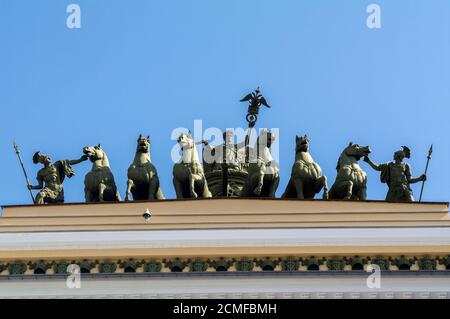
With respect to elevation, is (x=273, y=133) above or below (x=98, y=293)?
above

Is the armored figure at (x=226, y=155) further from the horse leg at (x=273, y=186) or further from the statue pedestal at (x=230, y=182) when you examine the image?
the horse leg at (x=273, y=186)

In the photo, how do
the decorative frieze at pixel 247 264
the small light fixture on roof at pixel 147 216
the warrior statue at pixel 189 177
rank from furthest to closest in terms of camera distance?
the warrior statue at pixel 189 177 → the small light fixture on roof at pixel 147 216 → the decorative frieze at pixel 247 264

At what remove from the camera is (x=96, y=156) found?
41.7 meters

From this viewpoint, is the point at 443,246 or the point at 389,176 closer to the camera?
the point at 443,246

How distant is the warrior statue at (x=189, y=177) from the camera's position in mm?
40906

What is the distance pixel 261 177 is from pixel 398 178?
9.71 ft

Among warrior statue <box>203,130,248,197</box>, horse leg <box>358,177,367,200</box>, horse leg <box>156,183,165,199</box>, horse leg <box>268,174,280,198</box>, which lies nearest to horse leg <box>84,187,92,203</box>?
horse leg <box>156,183,165,199</box>

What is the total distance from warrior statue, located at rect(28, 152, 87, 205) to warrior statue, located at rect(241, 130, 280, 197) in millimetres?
3748

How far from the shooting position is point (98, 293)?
37.8 meters

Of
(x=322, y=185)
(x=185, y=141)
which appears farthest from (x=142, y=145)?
(x=322, y=185)

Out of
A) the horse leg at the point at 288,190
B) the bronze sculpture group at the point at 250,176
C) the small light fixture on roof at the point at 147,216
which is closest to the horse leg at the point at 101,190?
the bronze sculpture group at the point at 250,176
